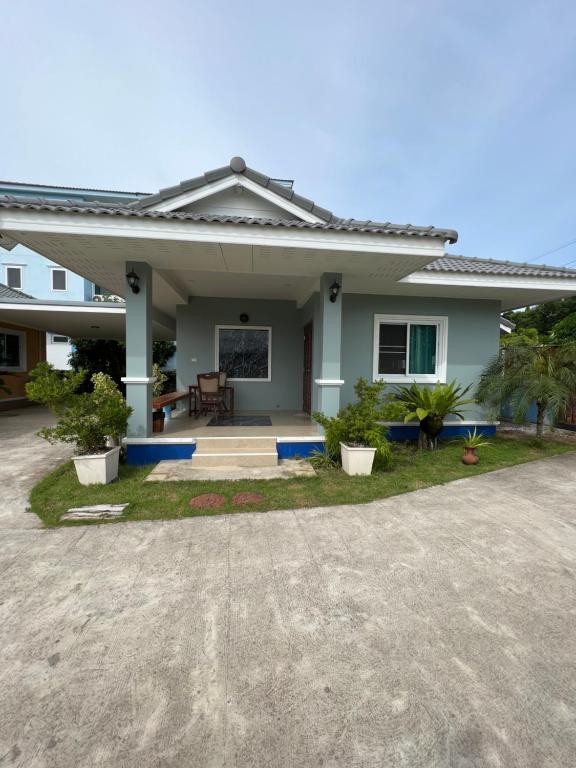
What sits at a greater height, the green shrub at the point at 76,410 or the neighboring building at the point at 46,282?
the neighboring building at the point at 46,282

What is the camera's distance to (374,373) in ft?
23.9

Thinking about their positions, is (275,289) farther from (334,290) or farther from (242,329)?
(334,290)

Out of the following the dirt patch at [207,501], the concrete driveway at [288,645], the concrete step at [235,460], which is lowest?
the concrete driveway at [288,645]

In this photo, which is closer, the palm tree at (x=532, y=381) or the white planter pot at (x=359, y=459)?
the white planter pot at (x=359, y=459)

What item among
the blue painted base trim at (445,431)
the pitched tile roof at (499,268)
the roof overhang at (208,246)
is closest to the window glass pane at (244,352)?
the roof overhang at (208,246)

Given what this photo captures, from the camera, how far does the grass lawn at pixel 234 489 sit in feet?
12.9

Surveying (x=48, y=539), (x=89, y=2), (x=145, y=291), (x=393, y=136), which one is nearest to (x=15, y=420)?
(x=145, y=291)

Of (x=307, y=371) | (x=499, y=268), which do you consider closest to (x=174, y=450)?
(x=307, y=371)

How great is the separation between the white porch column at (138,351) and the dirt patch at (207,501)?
1972 mm

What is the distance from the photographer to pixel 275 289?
25.8 feet

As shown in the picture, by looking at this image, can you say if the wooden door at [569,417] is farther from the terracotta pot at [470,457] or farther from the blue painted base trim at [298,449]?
the blue painted base trim at [298,449]

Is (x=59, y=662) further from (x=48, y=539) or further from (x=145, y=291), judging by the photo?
(x=145, y=291)

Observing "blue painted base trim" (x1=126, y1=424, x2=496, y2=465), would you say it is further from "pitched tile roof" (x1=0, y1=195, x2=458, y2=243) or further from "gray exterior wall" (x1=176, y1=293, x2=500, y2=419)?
"pitched tile roof" (x1=0, y1=195, x2=458, y2=243)

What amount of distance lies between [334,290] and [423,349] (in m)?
2.83
